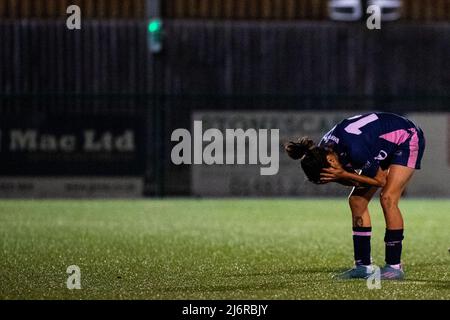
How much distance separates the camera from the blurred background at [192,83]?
2431cm

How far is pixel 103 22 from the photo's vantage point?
95.6 feet

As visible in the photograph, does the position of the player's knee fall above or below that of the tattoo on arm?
above

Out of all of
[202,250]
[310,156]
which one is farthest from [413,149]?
[202,250]

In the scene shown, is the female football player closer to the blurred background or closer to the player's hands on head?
the player's hands on head

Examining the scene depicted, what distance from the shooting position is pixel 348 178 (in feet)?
33.6

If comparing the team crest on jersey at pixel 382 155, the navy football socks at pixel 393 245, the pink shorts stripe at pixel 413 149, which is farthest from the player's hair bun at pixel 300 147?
the navy football socks at pixel 393 245

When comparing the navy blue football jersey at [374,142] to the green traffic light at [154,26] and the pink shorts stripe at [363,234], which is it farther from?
the green traffic light at [154,26]

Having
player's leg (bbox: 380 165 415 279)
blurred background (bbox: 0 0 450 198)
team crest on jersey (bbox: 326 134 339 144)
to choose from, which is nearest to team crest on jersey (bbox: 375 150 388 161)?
player's leg (bbox: 380 165 415 279)

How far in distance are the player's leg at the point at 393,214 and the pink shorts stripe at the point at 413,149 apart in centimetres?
6

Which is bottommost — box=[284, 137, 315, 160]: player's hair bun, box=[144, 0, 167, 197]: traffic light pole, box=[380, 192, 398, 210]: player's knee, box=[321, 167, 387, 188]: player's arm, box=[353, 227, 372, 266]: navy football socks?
box=[144, 0, 167, 197]: traffic light pole

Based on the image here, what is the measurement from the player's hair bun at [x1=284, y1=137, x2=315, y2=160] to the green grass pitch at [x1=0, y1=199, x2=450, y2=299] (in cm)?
114

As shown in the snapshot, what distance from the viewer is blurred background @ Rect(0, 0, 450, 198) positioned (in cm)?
2431
